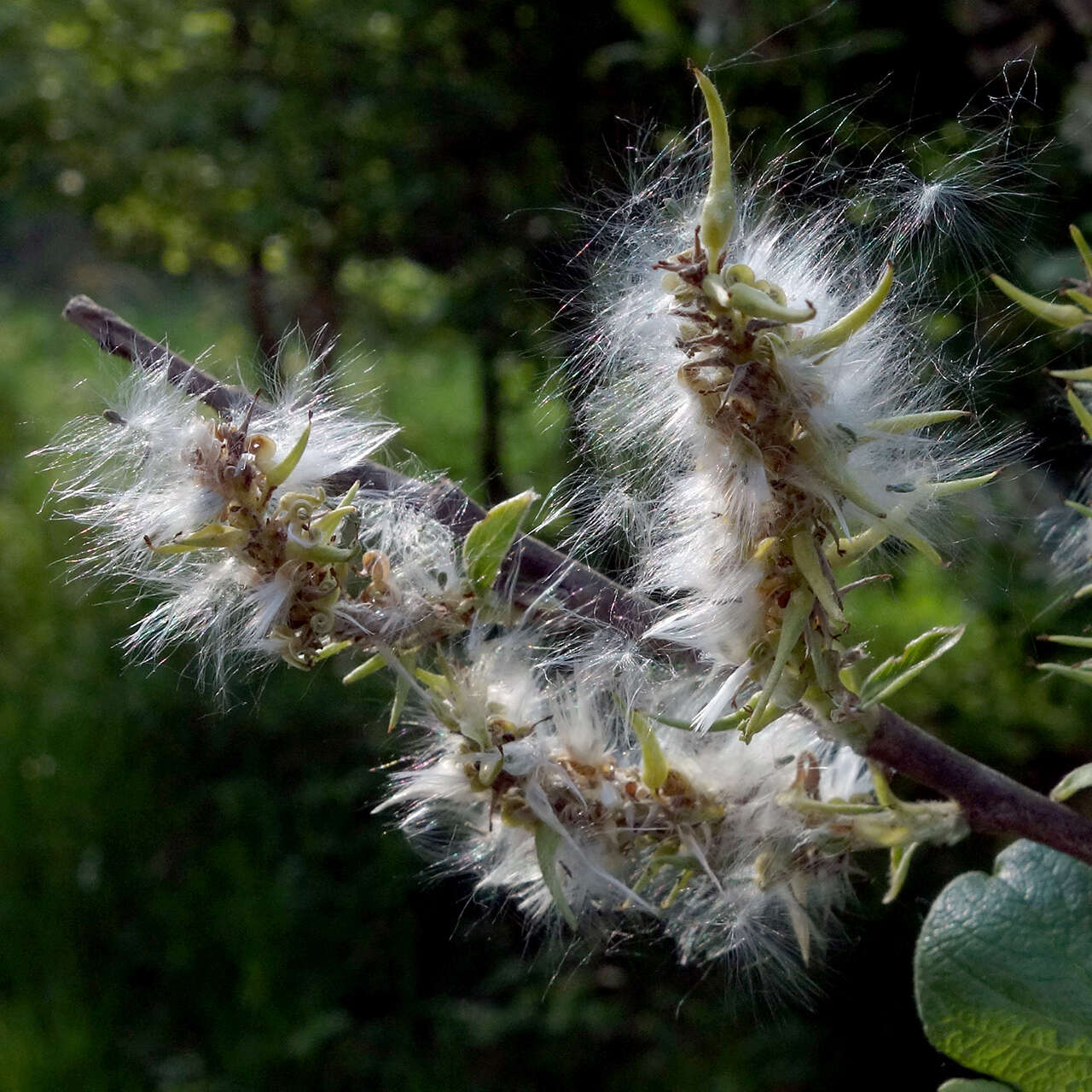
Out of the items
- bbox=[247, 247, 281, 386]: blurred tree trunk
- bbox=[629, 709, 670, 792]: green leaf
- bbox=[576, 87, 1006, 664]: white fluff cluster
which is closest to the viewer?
bbox=[576, 87, 1006, 664]: white fluff cluster

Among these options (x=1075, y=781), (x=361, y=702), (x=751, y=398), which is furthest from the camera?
(x=361, y=702)

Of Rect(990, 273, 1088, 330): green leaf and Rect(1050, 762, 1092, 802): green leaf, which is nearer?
Rect(990, 273, 1088, 330): green leaf

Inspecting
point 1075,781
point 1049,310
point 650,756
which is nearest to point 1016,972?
point 1075,781

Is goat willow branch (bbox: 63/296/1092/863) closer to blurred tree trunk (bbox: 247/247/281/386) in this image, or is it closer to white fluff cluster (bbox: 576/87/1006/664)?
→ white fluff cluster (bbox: 576/87/1006/664)

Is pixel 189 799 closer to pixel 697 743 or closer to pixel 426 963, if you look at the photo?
pixel 426 963

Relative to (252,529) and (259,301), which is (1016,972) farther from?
(259,301)

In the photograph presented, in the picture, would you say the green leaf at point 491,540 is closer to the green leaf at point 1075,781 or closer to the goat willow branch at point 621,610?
the goat willow branch at point 621,610

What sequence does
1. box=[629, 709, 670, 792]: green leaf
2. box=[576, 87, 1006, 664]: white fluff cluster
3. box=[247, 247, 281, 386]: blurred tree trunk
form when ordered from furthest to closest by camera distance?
box=[247, 247, 281, 386]: blurred tree trunk < box=[629, 709, 670, 792]: green leaf < box=[576, 87, 1006, 664]: white fluff cluster

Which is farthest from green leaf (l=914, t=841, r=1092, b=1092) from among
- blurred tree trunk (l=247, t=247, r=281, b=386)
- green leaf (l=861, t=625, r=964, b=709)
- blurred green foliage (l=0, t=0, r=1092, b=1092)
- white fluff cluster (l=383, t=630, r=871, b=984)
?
blurred tree trunk (l=247, t=247, r=281, b=386)
